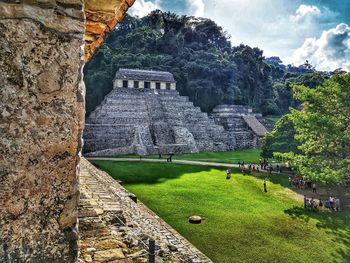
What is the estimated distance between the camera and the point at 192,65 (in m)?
46.8

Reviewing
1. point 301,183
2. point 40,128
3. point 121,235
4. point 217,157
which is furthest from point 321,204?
point 217,157

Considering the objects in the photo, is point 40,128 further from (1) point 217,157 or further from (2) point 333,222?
(1) point 217,157

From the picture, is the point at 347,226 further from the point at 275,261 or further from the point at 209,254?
the point at 209,254

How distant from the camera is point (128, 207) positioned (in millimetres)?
10945

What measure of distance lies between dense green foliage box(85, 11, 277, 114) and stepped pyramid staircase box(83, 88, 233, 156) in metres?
6.95

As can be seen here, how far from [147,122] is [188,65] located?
16.1m

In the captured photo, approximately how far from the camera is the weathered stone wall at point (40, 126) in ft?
5.66

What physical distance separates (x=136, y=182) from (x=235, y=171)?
8.43 metres

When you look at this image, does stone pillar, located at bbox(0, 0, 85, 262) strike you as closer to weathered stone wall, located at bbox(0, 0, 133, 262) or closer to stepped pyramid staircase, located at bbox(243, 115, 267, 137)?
weathered stone wall, located at bbox(0, 0, 133, 262)

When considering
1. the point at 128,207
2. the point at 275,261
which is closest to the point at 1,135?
the point at 275,261

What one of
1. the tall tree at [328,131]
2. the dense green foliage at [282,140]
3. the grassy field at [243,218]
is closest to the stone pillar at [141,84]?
the dense green foliage at [282,140]

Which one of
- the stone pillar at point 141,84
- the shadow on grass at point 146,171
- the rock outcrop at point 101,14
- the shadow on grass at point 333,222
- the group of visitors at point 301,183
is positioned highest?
the stone pillar at point 141,84

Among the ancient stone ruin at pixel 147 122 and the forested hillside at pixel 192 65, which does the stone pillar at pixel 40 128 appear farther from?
the forested hillside at pixel 192 65

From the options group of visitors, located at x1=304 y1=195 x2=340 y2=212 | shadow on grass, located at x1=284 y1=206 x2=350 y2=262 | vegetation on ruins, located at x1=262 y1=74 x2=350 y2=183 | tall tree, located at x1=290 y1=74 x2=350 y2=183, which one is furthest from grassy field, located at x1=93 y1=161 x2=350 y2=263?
tall tree, located at x1=290 y1=74 x2=350 y2=183
